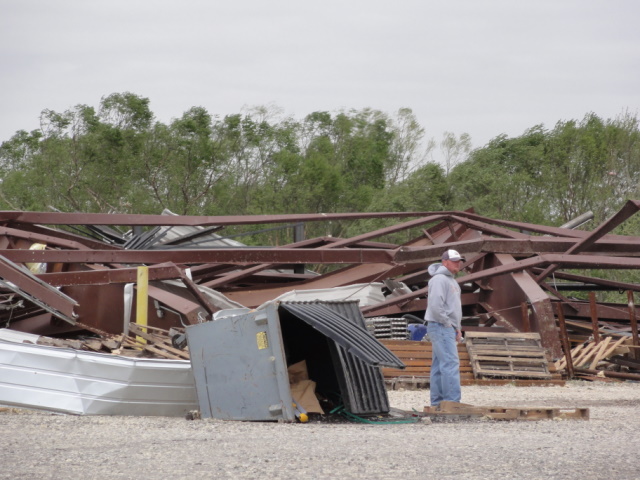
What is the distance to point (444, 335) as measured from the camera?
31.5 ft

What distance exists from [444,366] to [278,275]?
8.90 meters

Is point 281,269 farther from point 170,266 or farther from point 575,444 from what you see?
point 575,444

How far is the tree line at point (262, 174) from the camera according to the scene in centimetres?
3750

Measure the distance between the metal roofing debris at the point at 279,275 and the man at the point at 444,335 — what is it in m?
4.09

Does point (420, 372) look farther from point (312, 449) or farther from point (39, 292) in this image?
point (312, 449)

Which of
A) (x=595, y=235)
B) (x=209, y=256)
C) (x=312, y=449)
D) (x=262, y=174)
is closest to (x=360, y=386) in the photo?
(x=312, y=449)

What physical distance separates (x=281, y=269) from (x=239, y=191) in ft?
80.5

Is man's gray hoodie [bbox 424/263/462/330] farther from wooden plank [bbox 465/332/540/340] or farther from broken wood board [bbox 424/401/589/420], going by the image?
wooden plank [bbox 465/332/540/340]

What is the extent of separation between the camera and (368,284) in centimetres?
1614

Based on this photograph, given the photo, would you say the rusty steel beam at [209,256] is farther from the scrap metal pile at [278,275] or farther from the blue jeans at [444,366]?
the blue jeans at [444,366]

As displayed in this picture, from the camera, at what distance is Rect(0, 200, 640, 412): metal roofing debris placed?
543 inches

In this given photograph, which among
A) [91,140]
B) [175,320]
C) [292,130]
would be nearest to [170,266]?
[175,320]

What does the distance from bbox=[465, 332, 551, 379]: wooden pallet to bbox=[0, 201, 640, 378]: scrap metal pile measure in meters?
0.44

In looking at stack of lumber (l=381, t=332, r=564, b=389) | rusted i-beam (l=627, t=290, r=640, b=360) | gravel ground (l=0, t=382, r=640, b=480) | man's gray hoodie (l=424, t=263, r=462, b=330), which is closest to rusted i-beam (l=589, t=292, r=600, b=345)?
rusted i-beam (l=627, t=290, r=640, b=360)
